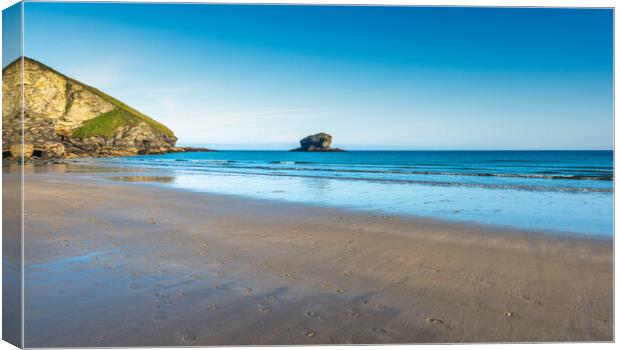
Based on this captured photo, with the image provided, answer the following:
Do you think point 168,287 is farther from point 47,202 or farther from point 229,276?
point 47,202

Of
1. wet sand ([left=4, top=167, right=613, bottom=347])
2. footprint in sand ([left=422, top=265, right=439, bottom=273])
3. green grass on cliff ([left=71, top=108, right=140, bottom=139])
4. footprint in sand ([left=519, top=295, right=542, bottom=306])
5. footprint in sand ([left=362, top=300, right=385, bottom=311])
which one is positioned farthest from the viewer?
green grass on cliff ([left=71, top=108, right=140, bottom=139])

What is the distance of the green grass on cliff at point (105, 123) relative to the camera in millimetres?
83963

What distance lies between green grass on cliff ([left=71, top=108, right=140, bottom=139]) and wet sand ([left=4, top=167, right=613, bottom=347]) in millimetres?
84328

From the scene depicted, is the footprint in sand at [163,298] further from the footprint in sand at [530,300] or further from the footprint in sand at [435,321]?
the footprint in sand at [530,300]

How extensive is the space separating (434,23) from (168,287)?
5906 millimetres

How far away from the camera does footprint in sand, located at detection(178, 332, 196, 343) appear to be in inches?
146

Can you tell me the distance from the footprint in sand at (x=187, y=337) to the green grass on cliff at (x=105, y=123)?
8768 cm

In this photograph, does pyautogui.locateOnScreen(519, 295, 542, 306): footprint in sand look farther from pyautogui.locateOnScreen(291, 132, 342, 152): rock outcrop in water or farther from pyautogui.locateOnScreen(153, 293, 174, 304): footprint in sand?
pyautogui.locateOnScreen(291, 132, 342, 152): rock outcrop in water

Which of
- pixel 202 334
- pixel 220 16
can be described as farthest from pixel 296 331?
pixel 220 16

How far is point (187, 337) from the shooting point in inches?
147

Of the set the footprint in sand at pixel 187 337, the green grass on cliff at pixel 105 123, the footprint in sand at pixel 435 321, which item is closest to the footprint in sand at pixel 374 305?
the footprint in sand at pixel 435 321

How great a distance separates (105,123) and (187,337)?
10379 cm

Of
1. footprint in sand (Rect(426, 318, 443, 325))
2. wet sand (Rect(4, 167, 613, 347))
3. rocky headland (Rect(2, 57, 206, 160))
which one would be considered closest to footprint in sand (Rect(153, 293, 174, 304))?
wet sand (Rect(4, 167, 613, 347))

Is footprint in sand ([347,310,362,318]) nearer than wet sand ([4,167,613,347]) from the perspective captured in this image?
No
